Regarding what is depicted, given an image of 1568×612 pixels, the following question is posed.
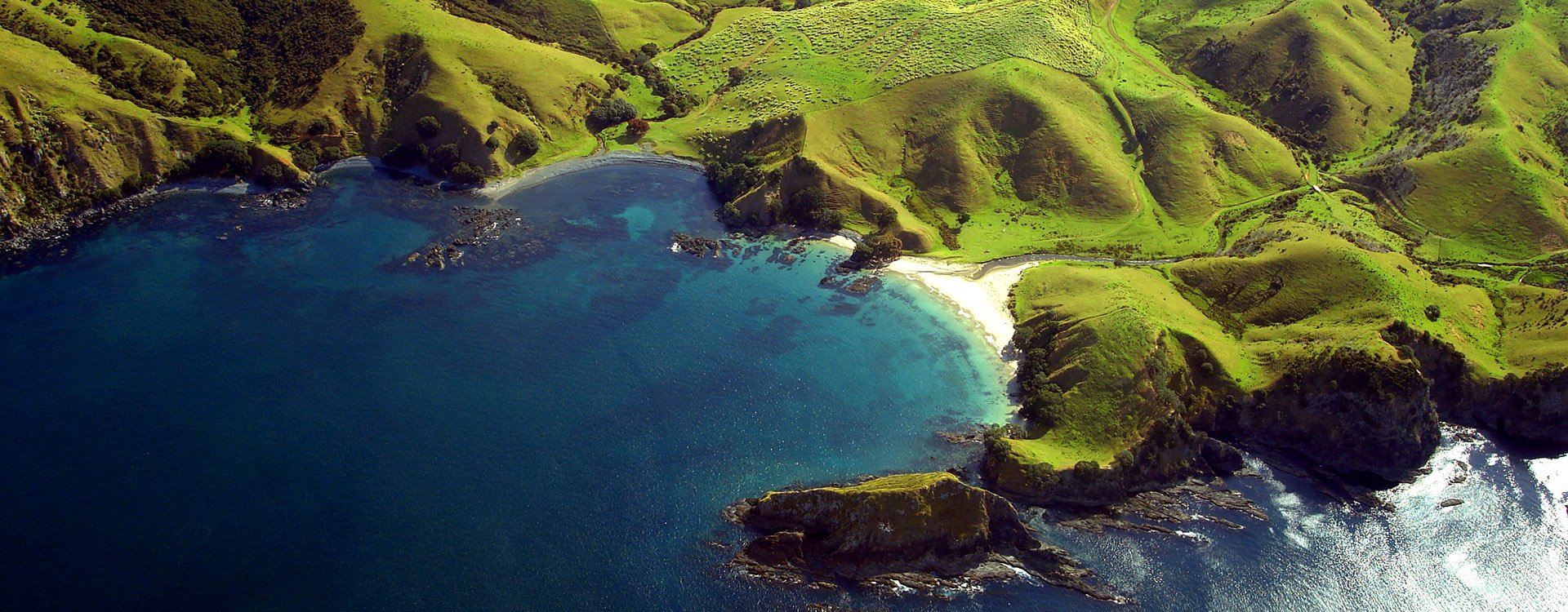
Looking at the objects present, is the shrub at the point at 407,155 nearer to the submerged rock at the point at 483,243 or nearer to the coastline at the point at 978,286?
the submerged rock at the point at 483,243

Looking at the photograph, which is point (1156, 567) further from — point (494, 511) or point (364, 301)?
point (364, 301)

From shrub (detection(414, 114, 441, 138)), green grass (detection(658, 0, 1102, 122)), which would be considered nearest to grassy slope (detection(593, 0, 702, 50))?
green grass (detection(658, 0, 1102, 122))

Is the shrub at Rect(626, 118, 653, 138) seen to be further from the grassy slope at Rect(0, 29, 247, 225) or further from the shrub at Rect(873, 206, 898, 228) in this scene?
the grassy slope at Rect(0, 29, 247, 225)

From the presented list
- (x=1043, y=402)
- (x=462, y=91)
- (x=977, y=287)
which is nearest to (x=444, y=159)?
(x=462, y=91)

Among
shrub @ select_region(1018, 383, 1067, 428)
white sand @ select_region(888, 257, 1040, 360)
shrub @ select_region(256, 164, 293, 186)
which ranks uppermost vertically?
shrub @ select_region(256, 164, 293, 186)

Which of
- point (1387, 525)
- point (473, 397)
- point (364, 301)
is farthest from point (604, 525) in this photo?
point (1387, 525)
